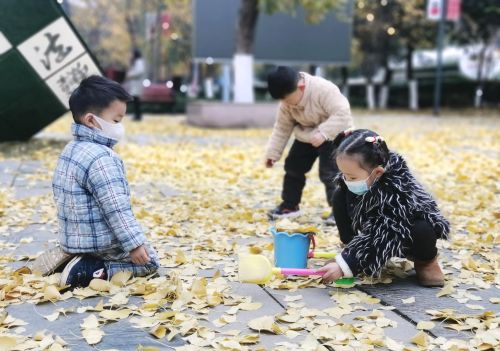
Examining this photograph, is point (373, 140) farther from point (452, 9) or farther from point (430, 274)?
point (452, 9)

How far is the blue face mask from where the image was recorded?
10.2 feet

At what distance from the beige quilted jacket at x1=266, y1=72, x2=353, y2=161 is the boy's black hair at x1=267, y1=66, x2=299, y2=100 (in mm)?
218

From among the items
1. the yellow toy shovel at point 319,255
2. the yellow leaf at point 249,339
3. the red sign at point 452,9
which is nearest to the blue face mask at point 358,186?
the yellow toy shovel at point 319,255

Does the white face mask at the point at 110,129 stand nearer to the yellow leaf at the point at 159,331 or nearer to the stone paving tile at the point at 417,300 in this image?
the yellow leaf at the point at 159,331

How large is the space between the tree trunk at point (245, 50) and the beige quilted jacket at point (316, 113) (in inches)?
376

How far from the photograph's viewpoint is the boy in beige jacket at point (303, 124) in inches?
171

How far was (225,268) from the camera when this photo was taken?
11.4 ft

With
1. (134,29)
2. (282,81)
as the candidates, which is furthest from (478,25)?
(282,81)

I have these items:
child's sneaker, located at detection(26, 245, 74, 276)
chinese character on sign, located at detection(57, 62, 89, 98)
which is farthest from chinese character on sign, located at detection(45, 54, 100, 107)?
child's sneaker, located at detection(26, 245, 74, 276)

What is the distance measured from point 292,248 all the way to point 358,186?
1.55 feet

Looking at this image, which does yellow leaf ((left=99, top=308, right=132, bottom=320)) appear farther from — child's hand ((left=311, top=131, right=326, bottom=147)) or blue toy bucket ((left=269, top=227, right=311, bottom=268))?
child's hand ((left=311, top=131, right=326, bottom=147))

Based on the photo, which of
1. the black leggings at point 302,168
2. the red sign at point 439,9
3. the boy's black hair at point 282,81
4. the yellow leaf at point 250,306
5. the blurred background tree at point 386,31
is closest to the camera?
the yellow leaf at point 250,306

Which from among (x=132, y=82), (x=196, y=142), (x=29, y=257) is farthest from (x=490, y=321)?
(x=132, y=82)

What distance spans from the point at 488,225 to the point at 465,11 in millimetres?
20932
